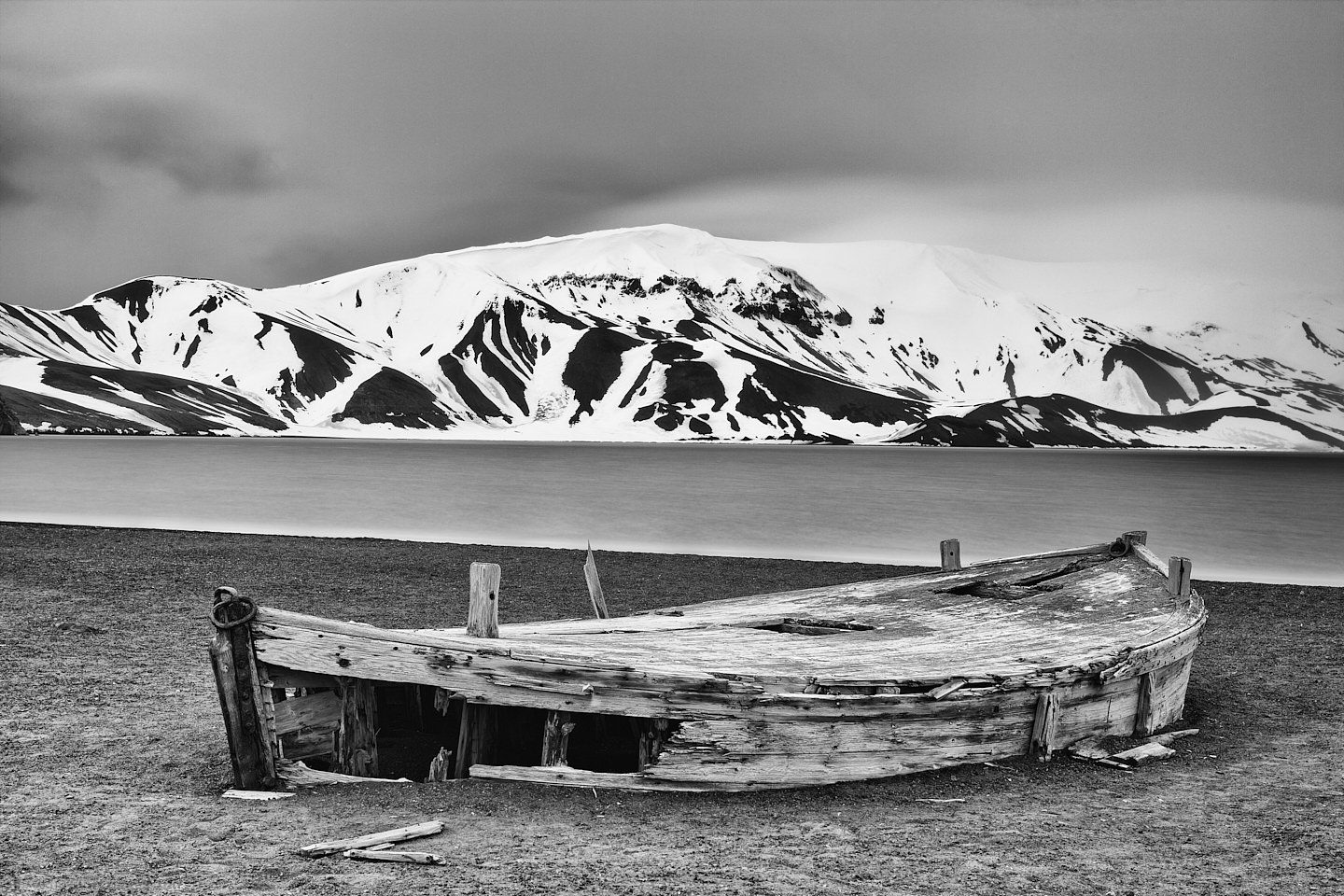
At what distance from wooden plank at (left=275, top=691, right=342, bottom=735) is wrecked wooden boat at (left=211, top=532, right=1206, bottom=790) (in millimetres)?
15

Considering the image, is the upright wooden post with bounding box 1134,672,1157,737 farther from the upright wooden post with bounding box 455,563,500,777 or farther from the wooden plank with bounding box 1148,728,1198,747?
the upright wooden post with bounding box 455,563,500,777

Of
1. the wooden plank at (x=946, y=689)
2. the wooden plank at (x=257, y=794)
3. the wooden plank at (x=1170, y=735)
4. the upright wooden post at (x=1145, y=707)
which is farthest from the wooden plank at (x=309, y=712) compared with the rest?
the wooden plank at (x=1170, y=735)

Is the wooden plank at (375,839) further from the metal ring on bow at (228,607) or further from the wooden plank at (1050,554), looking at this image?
the wooden plank at (1050,554)

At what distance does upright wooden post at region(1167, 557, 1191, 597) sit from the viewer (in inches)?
582

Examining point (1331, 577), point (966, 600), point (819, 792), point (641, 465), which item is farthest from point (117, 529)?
point (641, 465)

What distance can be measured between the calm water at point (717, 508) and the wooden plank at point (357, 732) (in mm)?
31675

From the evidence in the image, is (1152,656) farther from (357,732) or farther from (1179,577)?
(357,732)

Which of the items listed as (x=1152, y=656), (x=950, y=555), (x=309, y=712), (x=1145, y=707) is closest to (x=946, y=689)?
(x=1152, y=656)

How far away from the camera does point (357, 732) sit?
9.66m

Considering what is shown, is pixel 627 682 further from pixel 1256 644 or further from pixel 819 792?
pixel 1256 644

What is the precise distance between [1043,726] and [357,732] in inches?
250

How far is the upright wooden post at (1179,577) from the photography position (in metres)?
14.8

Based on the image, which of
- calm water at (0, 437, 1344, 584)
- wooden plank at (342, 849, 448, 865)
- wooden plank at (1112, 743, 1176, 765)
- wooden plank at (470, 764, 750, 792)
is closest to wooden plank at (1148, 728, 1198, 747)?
wooden plank at (1112, 743, 1176, 765)

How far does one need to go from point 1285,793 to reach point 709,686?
18.4ft
